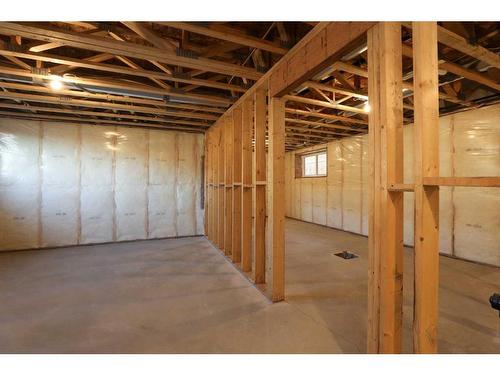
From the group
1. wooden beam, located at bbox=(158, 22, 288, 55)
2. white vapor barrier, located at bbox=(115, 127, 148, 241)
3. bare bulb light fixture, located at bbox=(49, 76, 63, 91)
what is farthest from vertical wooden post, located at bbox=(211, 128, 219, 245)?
wooden beam, located at bbox=(158, 22, 288, 55)

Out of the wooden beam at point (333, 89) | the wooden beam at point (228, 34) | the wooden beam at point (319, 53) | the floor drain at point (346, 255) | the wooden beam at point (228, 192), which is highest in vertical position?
the wooden beam at point (228, 34)

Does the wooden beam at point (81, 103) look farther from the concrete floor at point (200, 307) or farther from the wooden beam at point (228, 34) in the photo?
the concrete floor at point (200, 307)

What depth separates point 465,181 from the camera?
0.97m

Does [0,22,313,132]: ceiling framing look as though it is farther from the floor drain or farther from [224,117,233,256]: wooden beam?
the floor drain

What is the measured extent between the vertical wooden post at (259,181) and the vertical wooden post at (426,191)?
1.80 m

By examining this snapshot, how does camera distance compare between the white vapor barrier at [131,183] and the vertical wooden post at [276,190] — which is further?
the white vapor barrier at [131,183]

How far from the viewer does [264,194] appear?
2928mm

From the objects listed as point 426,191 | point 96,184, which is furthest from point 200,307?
point 96,184

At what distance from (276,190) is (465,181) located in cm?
162

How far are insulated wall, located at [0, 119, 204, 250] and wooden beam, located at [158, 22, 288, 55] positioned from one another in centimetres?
373

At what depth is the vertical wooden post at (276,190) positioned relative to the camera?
245cm

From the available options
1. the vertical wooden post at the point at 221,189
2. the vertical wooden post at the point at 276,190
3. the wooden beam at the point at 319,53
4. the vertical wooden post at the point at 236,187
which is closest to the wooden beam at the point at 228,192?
the vertical wooden post at the point at 236,187
